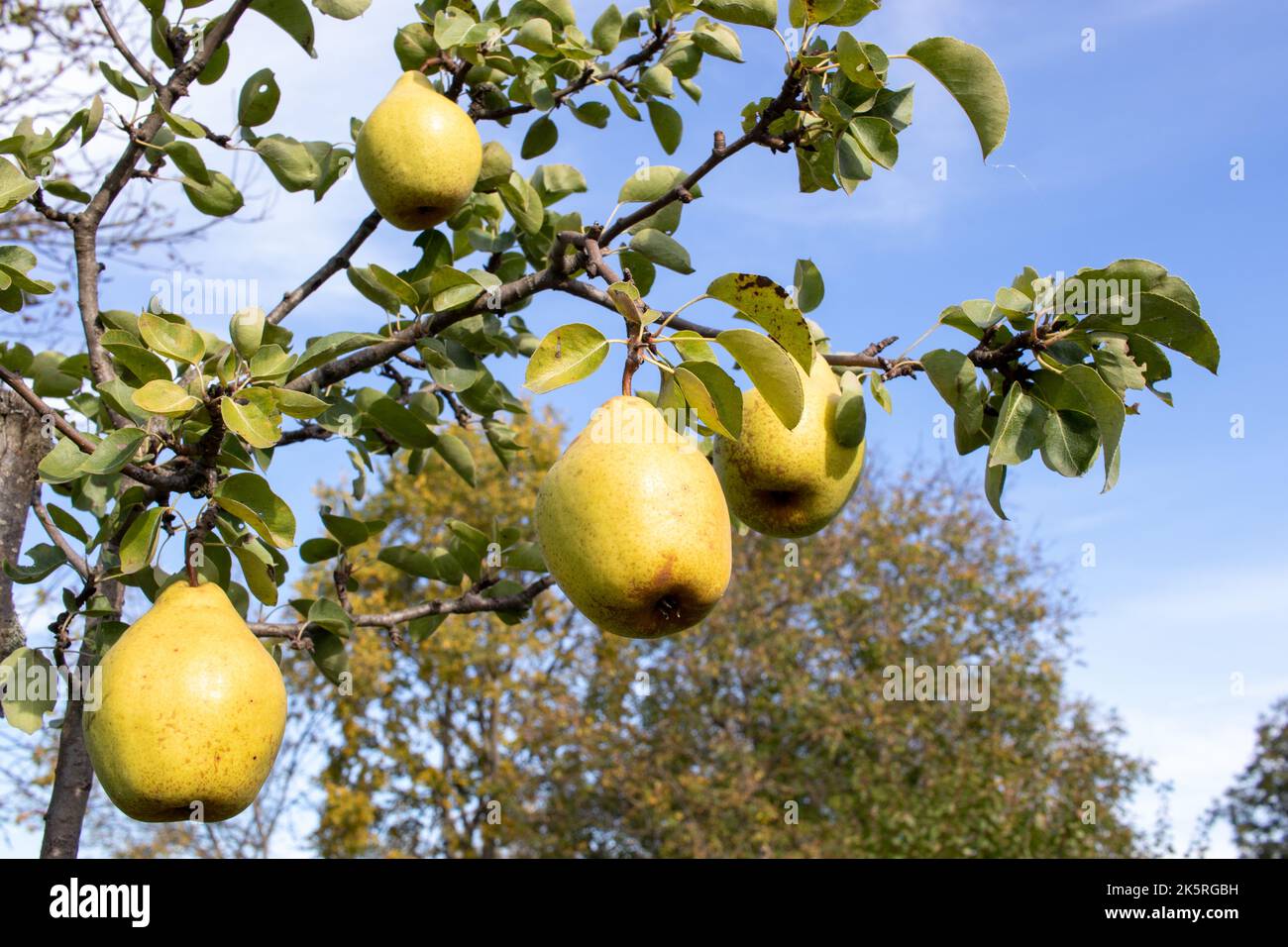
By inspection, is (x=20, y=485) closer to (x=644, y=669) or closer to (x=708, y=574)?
(x=708, y=574)

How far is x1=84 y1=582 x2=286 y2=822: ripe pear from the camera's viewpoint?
177cm

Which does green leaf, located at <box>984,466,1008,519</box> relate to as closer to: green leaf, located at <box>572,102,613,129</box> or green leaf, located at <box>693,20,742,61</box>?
green leaf, located at <box>693,20,742,61</box>

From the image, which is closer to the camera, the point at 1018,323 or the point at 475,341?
the point at 1018,323

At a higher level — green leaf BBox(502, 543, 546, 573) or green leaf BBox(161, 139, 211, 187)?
green leaf BBox(161, 139, 211, 187)

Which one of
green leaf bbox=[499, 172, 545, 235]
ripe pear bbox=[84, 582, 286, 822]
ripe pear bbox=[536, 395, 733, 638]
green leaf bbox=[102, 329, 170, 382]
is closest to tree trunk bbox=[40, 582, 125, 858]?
green leaf bbox=[102, 329, 170, 382]

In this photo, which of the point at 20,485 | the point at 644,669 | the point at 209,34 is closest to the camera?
the point at 209,34

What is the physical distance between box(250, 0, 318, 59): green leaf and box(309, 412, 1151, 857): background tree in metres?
7.37

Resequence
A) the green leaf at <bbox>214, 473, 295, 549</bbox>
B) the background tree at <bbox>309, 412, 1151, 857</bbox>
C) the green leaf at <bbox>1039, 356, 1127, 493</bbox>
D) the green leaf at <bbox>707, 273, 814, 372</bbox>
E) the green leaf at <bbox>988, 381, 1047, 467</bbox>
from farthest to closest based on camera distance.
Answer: the background tree at <bbox>309, 412, 1151, 857</bbox> → the green leaf at <bbox>214, 473, 295, 549</bbox> → the green leaf at <bbox>988, 381, 1047, 467</bbox> → the green leaf at <bbox>1039, 356, 1127, 493</bbox> → the green leaf at <bbox>707, 273, 814, 372</bbox>

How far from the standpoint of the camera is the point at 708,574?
1.57m

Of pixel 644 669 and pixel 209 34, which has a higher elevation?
pixel 209 34

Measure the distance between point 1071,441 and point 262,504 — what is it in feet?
4.77

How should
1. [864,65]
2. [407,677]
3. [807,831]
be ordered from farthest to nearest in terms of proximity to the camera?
[407,677]
[807,831]
[864,65]
